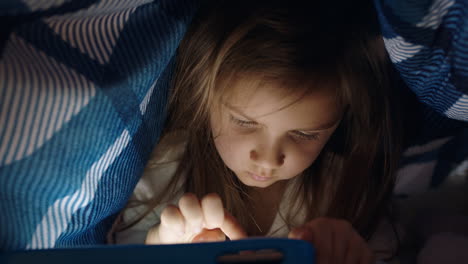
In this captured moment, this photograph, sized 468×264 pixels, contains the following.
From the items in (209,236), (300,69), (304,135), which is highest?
(300,69)

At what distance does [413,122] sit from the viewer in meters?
0.82

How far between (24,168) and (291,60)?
0.37 meters

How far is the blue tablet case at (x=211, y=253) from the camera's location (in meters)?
0.37

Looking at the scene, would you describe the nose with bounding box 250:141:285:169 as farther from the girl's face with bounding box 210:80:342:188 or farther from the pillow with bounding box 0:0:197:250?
the pillow with bounding box 0:0:197:250

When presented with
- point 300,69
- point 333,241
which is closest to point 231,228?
point 333,241

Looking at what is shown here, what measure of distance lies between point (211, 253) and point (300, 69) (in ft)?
1.06

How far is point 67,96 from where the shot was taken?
0.39 meters

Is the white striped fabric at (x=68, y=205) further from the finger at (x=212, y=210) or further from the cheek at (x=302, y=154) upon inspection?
the cheek at (x=302, y=154)

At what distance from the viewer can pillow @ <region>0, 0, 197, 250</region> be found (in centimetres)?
38

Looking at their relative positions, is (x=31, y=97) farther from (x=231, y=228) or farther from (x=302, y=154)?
(x=302, y=154)

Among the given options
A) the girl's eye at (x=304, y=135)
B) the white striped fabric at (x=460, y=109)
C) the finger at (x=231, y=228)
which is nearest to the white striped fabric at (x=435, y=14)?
the white striped fabric at (x=460, y=109)

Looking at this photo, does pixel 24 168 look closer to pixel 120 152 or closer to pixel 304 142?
pixel 120 152

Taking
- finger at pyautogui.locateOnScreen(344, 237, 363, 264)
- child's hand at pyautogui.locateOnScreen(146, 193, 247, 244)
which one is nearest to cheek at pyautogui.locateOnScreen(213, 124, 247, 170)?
child's hand at pyautogui.locateOnScreen(146, 193, 247, 244)

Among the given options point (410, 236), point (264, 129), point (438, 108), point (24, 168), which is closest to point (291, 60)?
point (264, 129)
